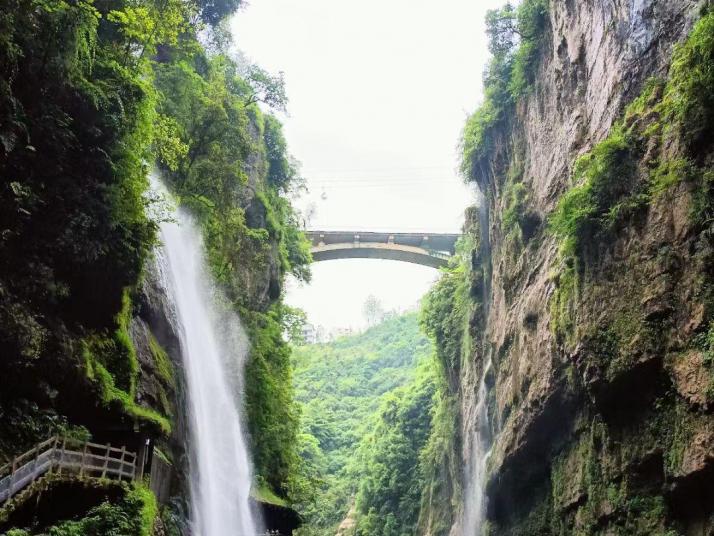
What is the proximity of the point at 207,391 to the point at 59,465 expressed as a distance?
27.0 ft

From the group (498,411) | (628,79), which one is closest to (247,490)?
(498,411)

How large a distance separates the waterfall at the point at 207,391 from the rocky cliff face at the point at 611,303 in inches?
342

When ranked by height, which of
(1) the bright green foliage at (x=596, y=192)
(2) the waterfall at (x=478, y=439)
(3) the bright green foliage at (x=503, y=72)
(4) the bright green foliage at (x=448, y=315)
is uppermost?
(3) the bright green foliage at (x=503, y=72)

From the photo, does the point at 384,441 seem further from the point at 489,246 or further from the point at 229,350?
the point at 229,350

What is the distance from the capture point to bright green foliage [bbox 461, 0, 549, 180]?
22234 millimetres

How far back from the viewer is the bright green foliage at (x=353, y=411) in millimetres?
37250

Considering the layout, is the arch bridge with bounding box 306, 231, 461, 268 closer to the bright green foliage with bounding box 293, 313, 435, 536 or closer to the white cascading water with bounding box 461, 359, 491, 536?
the bright green foliage with bounding box 293, 313, 435, 536

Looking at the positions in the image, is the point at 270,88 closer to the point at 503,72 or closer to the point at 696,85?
the point at 503,72

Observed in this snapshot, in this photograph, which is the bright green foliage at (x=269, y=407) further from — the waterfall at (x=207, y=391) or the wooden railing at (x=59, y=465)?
the wooden railing at (x=59, y=465)

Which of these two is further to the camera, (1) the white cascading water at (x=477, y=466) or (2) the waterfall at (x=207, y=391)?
(1) the white cascading water at (x=477, y=466)

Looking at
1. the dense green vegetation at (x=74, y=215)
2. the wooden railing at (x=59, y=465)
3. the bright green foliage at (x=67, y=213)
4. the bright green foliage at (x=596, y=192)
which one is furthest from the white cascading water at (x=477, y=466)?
the bright green foliage at (x=67, y=213)

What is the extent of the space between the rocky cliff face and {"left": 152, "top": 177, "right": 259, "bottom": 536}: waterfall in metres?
8.68

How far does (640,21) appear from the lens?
46.3 feet

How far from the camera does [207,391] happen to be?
17469 millimetres
